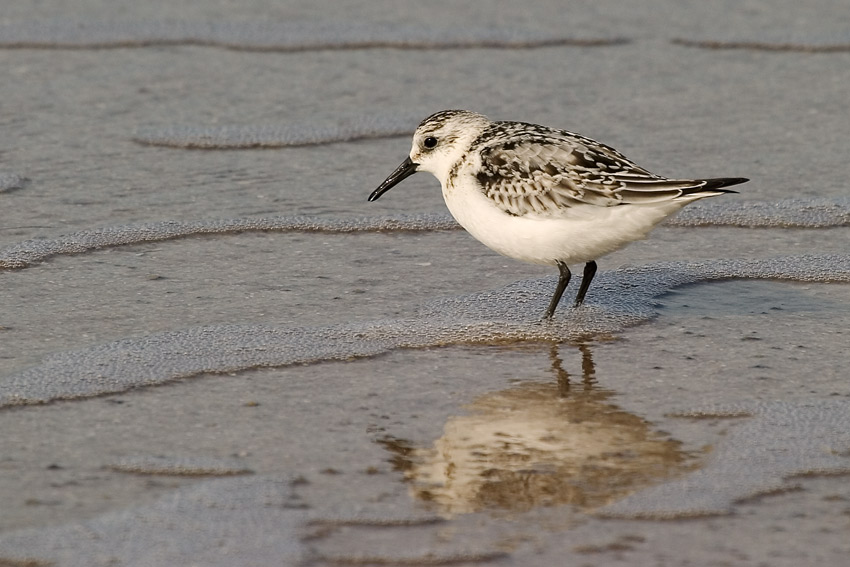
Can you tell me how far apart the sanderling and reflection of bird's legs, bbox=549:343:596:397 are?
0.36 metres

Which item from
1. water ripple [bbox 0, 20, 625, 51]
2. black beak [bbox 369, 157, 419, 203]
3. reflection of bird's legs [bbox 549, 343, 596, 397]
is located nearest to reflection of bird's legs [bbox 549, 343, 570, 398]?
reflection of bird's legs [bbox 549, 343, 596, 397]

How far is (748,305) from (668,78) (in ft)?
11.8

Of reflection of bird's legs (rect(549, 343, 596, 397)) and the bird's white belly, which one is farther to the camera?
the bird's white belly

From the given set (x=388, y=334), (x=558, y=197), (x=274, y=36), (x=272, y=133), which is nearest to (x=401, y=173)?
(x=558, y=197)

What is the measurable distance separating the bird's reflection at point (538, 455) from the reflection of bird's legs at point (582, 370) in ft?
0.05

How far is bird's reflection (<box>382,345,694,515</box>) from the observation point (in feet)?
13.9

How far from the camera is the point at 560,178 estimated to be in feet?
18.9

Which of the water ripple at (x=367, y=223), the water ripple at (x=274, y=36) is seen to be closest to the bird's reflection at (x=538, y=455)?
the water ripple at (x=367, y=223)

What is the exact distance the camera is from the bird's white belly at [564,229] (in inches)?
223

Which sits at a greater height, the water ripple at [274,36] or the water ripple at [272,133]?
the water ripple at [274,36]

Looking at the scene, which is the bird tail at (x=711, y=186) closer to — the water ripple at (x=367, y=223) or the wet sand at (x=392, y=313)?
the wet sand at (x=392, y=313)

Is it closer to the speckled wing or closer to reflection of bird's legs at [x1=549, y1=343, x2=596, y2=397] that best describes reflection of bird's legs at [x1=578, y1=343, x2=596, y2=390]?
reflection of bird's legs at [x1=549, y1=343, x2=596, y2=397]

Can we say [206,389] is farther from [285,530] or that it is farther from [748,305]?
[748,305]

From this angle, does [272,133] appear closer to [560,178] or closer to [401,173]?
[401,173]
